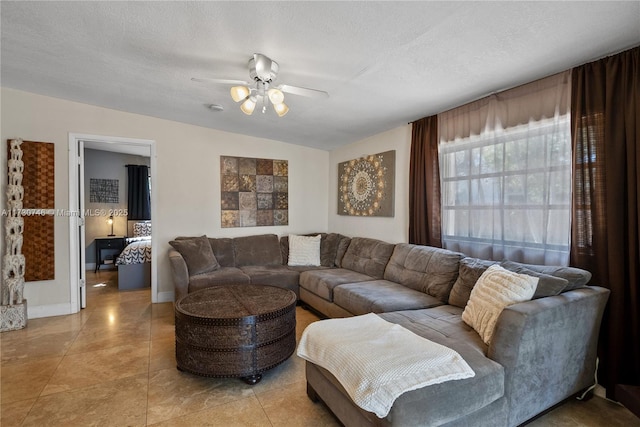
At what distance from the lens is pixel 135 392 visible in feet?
6.98

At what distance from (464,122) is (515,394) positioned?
2.29 metres

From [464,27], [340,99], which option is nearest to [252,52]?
[340,99]

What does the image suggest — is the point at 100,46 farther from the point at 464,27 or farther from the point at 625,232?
the point at 625,232

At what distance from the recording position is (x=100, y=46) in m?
2.37

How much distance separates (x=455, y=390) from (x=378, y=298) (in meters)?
1.26

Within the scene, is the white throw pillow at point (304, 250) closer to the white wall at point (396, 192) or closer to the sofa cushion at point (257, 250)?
the sofa cushion at point (257, 250)

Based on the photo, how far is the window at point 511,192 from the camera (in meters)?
2.33

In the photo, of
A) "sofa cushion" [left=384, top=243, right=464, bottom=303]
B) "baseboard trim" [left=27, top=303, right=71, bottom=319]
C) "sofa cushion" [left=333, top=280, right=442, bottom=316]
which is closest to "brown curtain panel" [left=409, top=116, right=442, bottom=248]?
"sofa cushion" [left=384, top=243, right=464, bottom=303]

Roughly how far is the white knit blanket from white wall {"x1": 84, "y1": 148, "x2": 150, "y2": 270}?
614 cm

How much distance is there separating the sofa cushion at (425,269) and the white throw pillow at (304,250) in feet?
4.03

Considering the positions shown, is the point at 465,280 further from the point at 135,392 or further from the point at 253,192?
the point at 253,192

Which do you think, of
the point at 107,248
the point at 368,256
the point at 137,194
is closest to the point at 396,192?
the point at 368,256

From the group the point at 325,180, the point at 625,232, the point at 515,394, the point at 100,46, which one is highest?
the point at 100,46

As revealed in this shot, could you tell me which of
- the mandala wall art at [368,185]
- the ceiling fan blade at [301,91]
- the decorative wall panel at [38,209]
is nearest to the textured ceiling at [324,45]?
the ceiling fan blade at [301,91]
